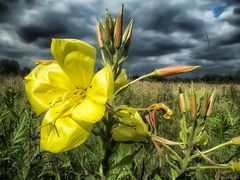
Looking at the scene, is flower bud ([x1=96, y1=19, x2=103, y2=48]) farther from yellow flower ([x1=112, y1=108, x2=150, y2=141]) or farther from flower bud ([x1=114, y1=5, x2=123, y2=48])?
yellow flower ([x1=112, y1=108, x2=150, y2=141])

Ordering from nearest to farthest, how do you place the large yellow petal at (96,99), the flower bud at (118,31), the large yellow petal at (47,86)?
the large yellow petal at (96,99) → the flower bud at (118,31) → the large yellow petal at (47,86)

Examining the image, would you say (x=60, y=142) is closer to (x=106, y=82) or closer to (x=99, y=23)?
(x=106, y=82)

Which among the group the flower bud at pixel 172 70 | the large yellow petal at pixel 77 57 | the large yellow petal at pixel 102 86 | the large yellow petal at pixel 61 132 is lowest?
the large yellow petal at pixel 61 132

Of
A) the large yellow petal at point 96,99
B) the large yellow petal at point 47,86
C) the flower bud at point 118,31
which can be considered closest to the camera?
the large yellow petal at point 96,99

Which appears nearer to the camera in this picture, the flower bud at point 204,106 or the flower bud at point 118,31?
the flower bud at point 118,31

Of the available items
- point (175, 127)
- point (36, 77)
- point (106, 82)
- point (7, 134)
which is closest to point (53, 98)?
point (36, 77)

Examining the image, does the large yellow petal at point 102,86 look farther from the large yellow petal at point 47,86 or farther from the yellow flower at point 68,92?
the large yellow petal at point 47,86

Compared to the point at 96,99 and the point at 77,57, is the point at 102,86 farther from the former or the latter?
the point at 77,57

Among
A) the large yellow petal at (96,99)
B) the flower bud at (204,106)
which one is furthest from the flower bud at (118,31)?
the flower bud at (204,106)

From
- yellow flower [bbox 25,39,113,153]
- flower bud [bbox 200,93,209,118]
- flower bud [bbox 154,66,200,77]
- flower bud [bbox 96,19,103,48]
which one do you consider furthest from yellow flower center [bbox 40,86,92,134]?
flower bud [bbox 200,93,209,118]

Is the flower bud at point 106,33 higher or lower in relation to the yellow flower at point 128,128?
higher
